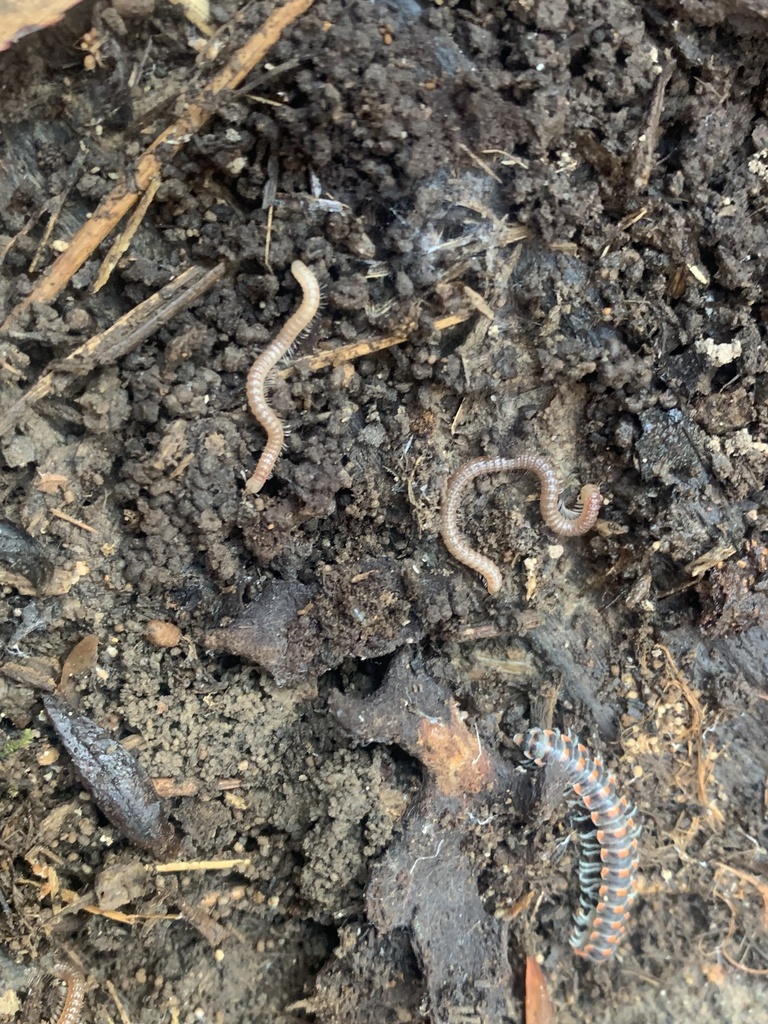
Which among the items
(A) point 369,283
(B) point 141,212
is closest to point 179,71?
(B) point 141,212

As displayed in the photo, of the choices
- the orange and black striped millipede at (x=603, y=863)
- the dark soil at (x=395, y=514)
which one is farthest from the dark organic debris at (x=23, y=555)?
the orange and black striped millipede at (x=603, y=863)

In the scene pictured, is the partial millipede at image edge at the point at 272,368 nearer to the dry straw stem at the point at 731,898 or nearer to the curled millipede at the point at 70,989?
the curled millipede at the point at 70,989

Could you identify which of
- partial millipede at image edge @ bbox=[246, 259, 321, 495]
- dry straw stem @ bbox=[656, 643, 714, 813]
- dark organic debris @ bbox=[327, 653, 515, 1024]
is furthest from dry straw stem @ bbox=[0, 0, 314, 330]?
dry straw stem @ bbox=[656, 643, 714, 813]

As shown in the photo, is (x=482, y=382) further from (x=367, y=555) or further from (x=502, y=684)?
(x=502, y=684)

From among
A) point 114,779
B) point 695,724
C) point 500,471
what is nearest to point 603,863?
point 695,724

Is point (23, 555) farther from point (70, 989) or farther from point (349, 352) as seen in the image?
point (70, 989)

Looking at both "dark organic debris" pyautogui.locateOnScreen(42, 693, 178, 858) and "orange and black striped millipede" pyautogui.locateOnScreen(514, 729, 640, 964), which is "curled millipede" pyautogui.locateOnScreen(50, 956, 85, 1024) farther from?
"orange and black striped millipede" pyautogui.locateOnScreen(514, 729, 640, 964)
